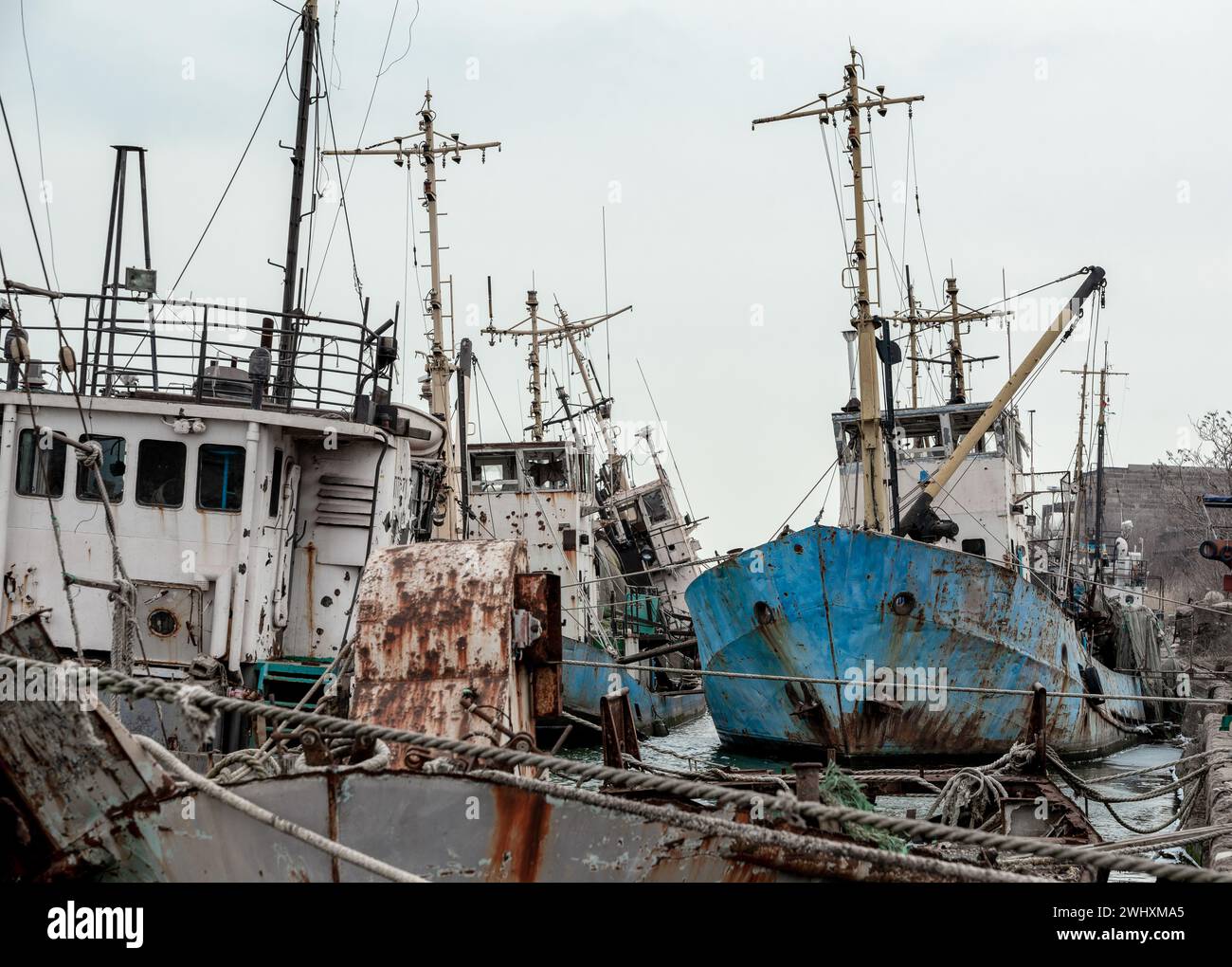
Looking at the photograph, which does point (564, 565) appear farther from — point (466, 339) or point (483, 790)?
point (483, 790)

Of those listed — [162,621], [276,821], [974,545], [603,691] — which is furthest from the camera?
[603,691]

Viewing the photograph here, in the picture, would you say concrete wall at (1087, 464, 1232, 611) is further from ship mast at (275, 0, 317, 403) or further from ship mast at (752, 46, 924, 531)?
ship mast at (275, 0, 317, 403)

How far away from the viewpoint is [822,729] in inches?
640

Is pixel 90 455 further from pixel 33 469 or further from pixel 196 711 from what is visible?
pixel 196 711

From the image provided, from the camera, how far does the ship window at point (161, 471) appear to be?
11.1 metres

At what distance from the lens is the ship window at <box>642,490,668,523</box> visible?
33094 mm

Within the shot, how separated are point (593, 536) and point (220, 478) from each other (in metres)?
15.9

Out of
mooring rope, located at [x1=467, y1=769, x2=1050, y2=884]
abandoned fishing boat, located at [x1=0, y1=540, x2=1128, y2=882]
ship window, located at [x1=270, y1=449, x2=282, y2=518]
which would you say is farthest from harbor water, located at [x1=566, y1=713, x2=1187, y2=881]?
mooring rope, located at [x1=467, y1=769, x2=1050, y2=884]

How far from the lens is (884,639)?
619 inches

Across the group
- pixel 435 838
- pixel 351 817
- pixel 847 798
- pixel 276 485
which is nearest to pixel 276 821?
pixel 351 817

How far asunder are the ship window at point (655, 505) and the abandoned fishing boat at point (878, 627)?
47.8ft
